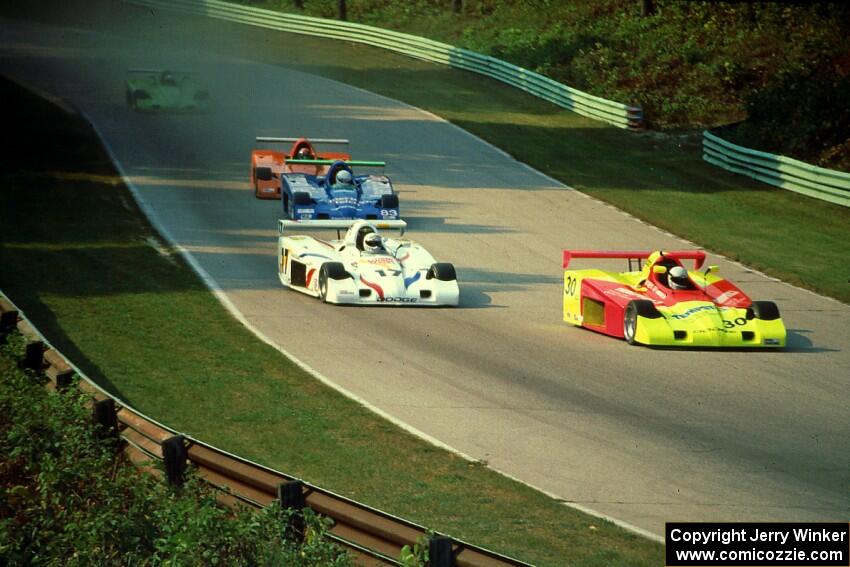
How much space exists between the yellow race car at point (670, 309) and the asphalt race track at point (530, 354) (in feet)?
1.02

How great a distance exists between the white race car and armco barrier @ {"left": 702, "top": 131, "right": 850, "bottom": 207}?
16.4 meters

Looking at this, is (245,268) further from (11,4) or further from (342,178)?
(11,4)

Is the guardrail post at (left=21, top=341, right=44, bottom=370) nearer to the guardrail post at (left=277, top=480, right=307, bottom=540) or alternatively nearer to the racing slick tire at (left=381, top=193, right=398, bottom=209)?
the guardrail post at (left=277, top=480, right=307, bottom=540)

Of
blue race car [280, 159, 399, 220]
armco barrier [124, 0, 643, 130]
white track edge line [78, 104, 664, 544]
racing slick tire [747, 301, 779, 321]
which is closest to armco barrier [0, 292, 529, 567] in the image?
white track edge line [78, 104, 664, 544]

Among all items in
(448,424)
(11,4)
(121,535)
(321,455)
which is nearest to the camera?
(121,535)

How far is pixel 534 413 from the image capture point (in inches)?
652

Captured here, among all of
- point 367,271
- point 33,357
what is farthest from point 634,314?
point 33,357

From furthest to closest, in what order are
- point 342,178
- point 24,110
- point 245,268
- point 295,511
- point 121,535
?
point 24,110 < point 342,178 < point 245,268 < point 121,535 < point 295,511

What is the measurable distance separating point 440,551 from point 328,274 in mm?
14847

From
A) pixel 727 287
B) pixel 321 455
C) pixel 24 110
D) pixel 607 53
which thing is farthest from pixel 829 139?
pixel 321 455

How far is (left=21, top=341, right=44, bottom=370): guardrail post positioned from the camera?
1583 centimetres

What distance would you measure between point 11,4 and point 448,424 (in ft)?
230

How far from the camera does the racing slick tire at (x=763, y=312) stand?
811 inches

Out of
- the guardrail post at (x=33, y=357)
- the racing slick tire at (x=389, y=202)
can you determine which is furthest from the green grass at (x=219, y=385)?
the racing slick tire at (x=389, y=202)
